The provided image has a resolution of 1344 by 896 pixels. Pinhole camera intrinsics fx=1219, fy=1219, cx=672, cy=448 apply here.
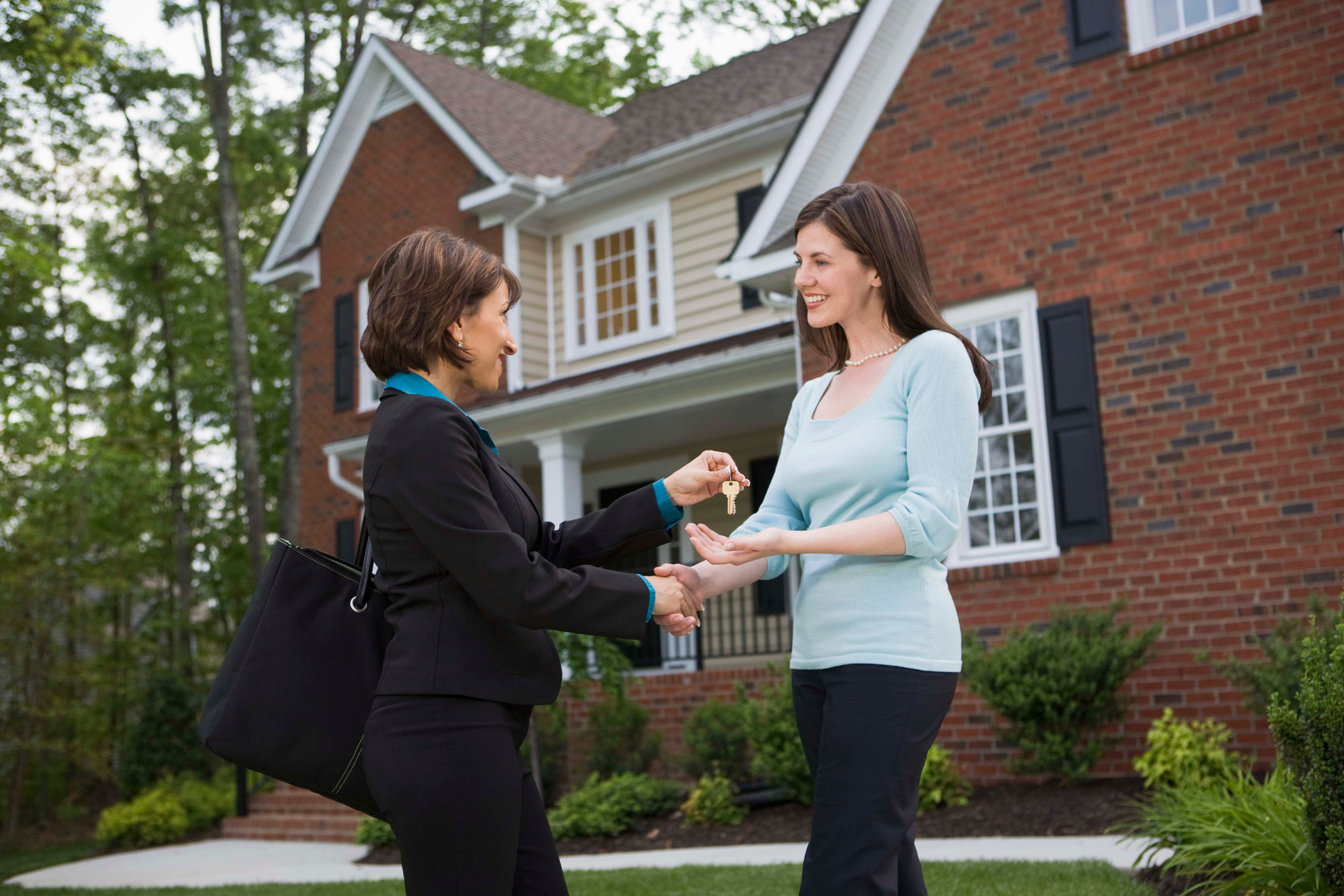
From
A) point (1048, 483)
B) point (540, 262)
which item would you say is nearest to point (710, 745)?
point (1048, 483)

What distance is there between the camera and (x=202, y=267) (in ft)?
72.1

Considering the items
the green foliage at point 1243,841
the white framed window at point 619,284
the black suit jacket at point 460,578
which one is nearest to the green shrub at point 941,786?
the green foliage at point 1243,841

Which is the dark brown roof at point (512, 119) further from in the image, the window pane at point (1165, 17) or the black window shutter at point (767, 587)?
the window pane at point (1165, 17)

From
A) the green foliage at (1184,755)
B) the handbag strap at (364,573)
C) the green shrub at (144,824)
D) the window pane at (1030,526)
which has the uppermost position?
the window pane at (1030,526)

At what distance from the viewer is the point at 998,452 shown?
29.6 ft

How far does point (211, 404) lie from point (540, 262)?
1010 cm

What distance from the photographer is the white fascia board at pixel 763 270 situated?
979 cm

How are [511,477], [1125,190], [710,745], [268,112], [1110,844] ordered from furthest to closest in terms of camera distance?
[268,112] → [710,745] → [1125,190] → [1110,844] → [511,477]

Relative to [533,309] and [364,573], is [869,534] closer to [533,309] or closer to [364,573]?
[364,573]

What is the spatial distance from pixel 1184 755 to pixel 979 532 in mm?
2371

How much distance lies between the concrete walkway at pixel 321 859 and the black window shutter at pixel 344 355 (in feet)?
18.9

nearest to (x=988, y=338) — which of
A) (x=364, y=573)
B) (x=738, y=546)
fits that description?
(x=738, y=546)

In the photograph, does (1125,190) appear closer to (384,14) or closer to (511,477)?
(511,477)

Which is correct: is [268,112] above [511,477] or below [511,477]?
above
